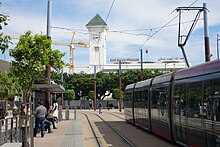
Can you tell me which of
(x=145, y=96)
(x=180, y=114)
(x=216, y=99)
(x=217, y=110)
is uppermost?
(x=145, y=96)

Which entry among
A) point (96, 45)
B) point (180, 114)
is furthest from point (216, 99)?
point (96, 45)

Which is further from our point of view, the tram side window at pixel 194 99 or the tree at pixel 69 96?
the tree at pixel 69 96

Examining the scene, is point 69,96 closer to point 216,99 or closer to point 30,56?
point 30,56

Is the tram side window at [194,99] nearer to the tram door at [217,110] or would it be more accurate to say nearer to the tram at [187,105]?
the tram at [187,105]

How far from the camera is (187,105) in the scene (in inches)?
457

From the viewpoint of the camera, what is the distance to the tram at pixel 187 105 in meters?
9.37

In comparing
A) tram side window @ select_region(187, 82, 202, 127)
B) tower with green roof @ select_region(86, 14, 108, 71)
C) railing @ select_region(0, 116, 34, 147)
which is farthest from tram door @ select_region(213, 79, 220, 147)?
tower with green roof @ select_region(86, 14, 108, 71)

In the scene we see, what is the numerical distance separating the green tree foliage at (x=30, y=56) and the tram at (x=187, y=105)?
18.2 ft

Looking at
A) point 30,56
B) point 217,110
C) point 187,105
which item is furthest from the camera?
point 30,56

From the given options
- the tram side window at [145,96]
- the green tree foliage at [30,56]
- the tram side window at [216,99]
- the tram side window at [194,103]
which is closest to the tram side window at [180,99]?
the tram side window at [194,103]

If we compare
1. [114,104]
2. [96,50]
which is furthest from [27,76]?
[96,50]

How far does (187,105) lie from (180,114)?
90cm

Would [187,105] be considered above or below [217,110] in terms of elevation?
above

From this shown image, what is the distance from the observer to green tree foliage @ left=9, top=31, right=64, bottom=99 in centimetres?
1662
